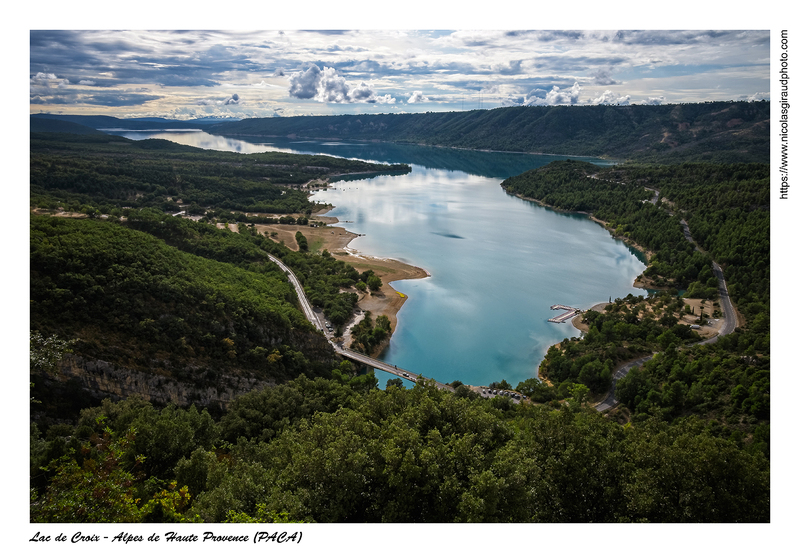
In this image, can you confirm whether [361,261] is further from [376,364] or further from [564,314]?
[376,364]

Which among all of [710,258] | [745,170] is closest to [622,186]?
[745,170]

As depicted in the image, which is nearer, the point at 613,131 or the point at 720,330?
the point at 720,330

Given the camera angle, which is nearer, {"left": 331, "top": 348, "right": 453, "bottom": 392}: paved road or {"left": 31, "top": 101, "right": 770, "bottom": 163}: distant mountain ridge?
{"left": 331, "top": 348, "right": 453, "bottom": 392}: paved road

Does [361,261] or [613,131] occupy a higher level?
[613,131]

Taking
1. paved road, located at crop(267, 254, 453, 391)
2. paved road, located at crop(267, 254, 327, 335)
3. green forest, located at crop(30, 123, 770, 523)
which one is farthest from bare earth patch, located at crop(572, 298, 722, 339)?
paved road, located at crop(267, 254, 327, 335)

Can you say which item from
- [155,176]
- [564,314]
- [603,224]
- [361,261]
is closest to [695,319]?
[564,314]

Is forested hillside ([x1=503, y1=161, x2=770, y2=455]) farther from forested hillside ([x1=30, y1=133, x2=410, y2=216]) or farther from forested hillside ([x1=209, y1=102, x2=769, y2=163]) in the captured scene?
forested hillside ([x1=209, y1=102, x2=769, y2=163])
